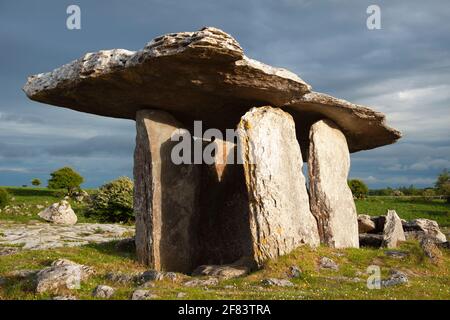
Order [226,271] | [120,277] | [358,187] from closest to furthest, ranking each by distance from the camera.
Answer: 1. [120,277]
2. [226,271]
3. [358,187]

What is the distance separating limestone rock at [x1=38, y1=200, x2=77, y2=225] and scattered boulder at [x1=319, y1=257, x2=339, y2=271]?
58.7 feet

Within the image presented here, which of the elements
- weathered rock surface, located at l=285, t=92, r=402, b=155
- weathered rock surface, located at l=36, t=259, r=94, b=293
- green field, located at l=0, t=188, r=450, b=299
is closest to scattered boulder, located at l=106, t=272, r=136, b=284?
green field, located at l=0, t=188, r=450, b=299

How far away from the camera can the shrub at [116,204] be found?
104ft

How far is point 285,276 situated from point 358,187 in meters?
46.7

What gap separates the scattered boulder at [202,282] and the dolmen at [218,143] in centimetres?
178

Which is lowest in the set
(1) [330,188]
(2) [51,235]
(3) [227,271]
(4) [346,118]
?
(3) [227,271]

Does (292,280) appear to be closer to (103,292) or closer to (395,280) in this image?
(395,280)

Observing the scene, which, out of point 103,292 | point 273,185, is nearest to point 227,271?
point 273,185

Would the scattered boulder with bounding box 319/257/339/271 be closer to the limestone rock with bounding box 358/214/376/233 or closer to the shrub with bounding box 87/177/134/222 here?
the limestone rock with bounding box 358/214/376/233

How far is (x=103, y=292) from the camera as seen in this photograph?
1100 centimetres

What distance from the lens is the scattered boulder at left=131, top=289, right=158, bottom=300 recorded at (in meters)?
10.5

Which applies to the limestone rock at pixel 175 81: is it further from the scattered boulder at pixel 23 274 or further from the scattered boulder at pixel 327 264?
the scattered boulder at pixel 23 274

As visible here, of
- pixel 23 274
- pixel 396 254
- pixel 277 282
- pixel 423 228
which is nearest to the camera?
pixel 277 282

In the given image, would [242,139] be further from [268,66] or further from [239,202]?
[239,202]
